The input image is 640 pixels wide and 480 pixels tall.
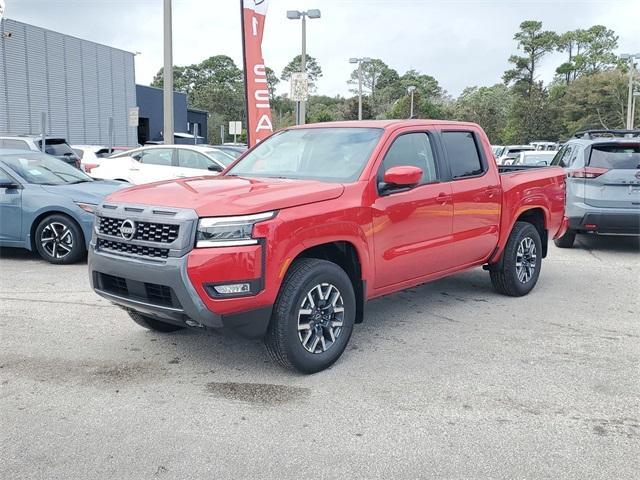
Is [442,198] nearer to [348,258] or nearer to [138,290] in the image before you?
[348,258]

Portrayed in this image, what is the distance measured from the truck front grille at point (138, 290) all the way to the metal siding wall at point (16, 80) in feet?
84.7

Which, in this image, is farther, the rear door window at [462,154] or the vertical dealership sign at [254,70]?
the vertical dealership sign at [254,70]

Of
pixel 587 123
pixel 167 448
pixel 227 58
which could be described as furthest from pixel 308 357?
pixel 227 58

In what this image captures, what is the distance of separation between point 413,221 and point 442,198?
52cm

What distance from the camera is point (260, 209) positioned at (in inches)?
163

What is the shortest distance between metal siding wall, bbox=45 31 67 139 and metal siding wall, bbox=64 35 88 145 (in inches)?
11.3

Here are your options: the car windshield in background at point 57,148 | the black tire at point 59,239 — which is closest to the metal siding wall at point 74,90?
the car windshield in background at point 57,148

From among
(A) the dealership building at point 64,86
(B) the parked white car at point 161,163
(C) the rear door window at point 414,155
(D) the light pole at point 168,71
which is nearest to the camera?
(C) the rear door window at point 414,155

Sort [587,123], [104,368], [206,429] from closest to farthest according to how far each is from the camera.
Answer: [206,429], [104,368], [587,123]

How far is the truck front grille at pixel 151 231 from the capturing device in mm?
4133

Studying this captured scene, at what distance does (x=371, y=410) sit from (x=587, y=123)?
5899 centimetres

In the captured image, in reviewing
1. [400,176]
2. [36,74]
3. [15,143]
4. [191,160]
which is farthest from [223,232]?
[36,74]

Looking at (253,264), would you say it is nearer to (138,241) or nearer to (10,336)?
(138,241)

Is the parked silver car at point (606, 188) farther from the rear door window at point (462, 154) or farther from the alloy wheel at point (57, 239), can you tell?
the alloy wheel at point (57, 239)
